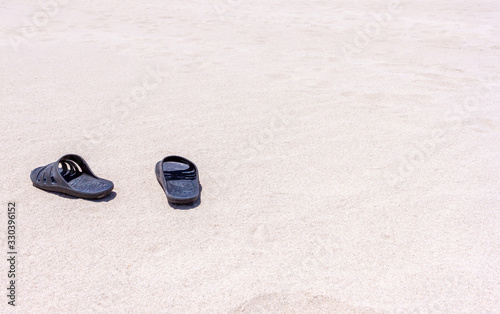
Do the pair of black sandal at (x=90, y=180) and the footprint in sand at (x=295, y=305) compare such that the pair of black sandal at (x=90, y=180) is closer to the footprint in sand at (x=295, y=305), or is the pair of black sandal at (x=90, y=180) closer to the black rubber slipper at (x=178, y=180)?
the black rubber slipper at (x=178, y=180)

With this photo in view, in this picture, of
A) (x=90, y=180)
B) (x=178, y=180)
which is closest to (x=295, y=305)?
(x=178, y=180)

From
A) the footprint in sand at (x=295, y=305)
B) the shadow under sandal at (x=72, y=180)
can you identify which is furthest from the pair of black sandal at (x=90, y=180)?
the footprint in sand at (x=295, y=305)

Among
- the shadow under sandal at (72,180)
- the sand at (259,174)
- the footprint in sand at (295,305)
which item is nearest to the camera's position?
the footprint in sand at (295,305)

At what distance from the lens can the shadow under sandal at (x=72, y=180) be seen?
2365 millimetres

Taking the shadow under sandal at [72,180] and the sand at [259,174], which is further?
the shadow under sandal at [72,180]

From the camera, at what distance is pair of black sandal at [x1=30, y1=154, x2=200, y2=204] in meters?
2.37

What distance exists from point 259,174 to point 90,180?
44.3 inches

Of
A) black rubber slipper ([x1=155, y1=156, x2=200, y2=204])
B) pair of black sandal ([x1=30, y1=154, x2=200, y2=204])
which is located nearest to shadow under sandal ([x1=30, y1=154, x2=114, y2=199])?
pair of black sandal ([x1=30, y1=154, x2=200, y2=204])

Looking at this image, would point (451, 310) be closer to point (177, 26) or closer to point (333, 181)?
point (333, 181)

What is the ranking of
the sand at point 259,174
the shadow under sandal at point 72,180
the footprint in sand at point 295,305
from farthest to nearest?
the shadow under sandal at point 72,180, the sand at point 259,174, the footprint in sand at point 295,305

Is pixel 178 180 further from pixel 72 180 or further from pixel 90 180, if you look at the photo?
pixel 72 180

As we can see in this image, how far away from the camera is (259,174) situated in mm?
2785

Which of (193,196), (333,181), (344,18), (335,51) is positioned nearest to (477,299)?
(333,181)

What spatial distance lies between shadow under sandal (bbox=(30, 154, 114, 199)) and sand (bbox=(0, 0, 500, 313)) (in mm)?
62
